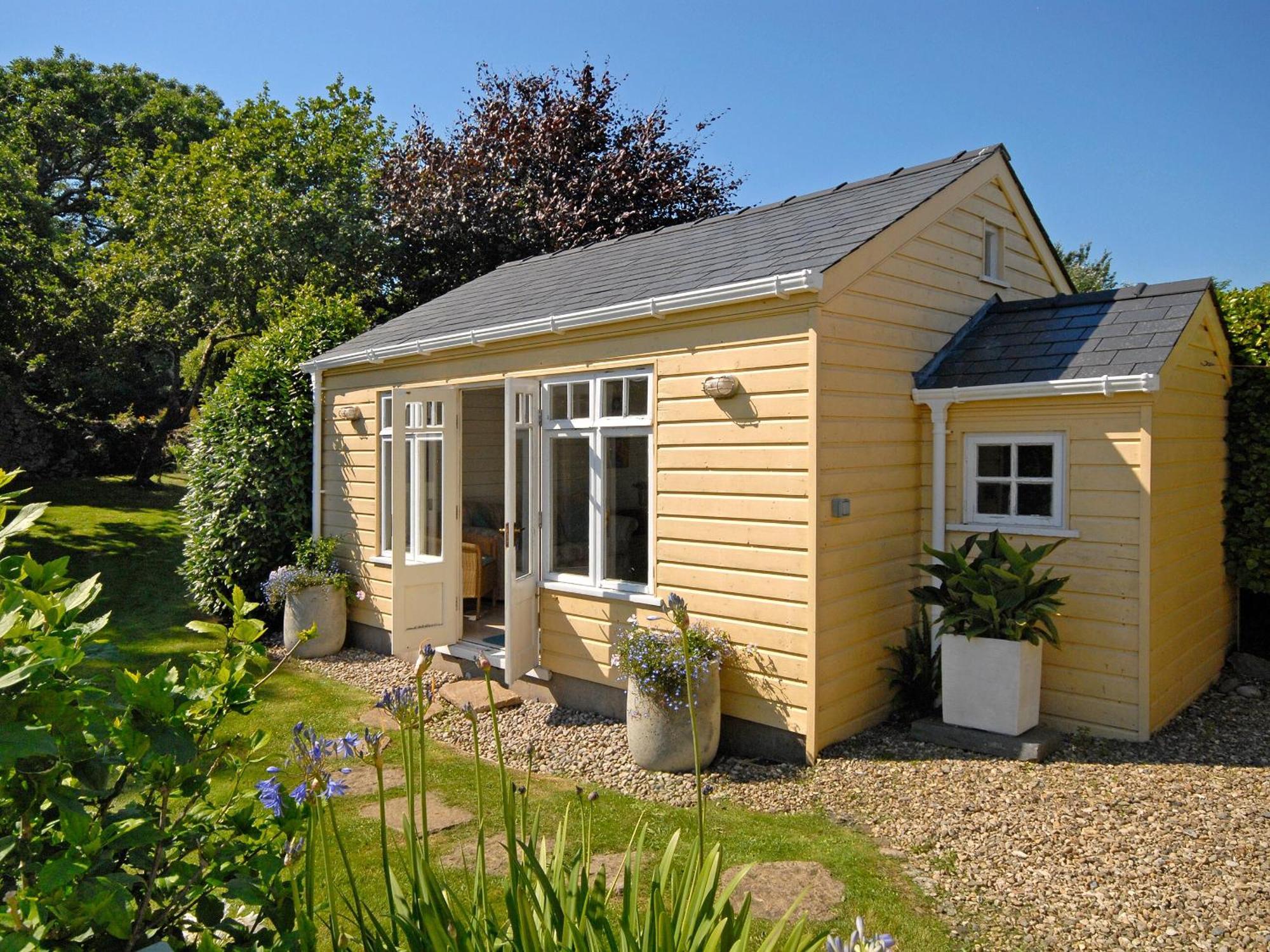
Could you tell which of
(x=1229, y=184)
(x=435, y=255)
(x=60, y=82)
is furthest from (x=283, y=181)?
(x=1229, y=184)

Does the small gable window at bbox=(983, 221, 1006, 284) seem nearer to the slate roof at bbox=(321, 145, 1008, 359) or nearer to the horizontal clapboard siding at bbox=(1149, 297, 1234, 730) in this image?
the slate roof at bbox=(321, 145, 1008, 359)

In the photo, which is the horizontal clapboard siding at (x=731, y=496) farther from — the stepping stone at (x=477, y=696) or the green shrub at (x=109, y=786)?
the green shrub at (x=109, y=786)

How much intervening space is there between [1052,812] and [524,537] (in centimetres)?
447

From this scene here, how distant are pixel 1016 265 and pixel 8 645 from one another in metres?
8.53

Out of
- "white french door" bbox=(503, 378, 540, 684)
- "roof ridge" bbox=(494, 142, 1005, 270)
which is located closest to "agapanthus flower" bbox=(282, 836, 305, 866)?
"white french door" bbox=(503, 378, 540, 684)

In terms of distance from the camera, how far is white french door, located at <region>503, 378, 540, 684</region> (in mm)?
6879

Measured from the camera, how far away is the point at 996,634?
18.9ft

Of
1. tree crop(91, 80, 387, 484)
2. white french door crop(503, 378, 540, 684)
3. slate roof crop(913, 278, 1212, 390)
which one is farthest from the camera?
tree crop(91, 80, 387, 484)

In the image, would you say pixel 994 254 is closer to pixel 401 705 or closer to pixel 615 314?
pixel 615 314

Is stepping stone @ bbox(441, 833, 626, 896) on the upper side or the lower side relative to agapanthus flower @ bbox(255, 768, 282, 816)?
lower

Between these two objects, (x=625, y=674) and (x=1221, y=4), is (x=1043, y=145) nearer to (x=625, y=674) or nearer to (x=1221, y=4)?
(x=1221, y=4)

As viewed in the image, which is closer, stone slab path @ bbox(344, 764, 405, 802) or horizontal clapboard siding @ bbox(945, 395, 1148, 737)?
stone slab path @ bbox(344, 764, 405, 802)

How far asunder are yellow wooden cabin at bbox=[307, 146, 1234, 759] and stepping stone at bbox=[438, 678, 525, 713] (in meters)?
0.17

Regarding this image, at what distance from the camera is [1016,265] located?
823 cm
